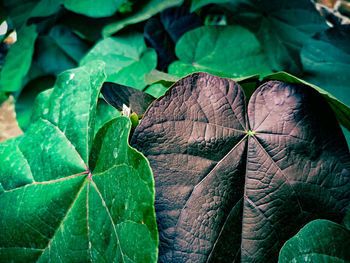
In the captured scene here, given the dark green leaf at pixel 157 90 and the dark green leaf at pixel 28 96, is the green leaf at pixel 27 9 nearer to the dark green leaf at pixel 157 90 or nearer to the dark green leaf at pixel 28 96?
the dark green leaf at pixel 28 96

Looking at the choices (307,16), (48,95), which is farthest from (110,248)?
(307,16)

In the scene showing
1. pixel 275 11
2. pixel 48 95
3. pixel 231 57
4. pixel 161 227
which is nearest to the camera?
pixel 161 227

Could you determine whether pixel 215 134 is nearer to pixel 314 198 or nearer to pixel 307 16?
pixel 314 198

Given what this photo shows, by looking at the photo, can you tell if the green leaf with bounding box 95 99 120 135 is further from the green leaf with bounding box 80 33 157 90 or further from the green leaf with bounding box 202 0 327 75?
the green leaf with bounding box 202 0 327 75

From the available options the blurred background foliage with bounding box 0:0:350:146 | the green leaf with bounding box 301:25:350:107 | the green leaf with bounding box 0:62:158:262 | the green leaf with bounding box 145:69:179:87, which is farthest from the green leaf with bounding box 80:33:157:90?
the green leaf with bounding box 301:25:350:107

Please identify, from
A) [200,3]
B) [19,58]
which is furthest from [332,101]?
[19,58]
